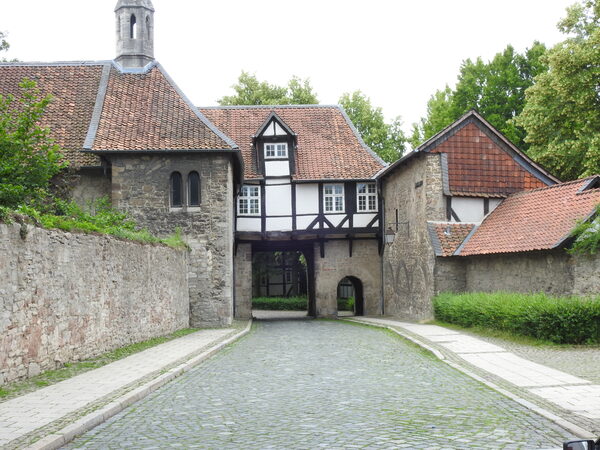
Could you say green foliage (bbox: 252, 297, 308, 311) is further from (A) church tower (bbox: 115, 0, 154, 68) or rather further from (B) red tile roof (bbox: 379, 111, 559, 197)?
(B) red tile roof (bbox: 379, 111, 559, 197)

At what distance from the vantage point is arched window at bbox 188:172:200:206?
83.1ft

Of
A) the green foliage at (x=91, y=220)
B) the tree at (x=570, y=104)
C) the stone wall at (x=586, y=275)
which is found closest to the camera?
the green foliage at (x=91, y=220)

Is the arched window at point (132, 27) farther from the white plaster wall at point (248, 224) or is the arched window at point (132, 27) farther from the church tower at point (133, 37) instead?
the white plaster wall at point (248, 224)

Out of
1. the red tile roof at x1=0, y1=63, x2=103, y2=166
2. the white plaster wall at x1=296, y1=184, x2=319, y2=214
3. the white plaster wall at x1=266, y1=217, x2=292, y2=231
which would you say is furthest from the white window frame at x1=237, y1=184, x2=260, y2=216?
the red tile roof at x1=0, y1=63, x2=103, y2=166

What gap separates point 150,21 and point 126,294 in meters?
19.5

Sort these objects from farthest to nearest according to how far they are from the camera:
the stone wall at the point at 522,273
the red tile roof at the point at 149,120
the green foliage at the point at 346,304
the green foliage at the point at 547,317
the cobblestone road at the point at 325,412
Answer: the green foliage at the point at 346,304
the red tile roof at the point at 149,120
the stone wall at the point at 522,273
the green foliage at the point at 547,317
the cobblestone road at the point at 325,412

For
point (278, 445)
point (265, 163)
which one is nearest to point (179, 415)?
point (278, 445)

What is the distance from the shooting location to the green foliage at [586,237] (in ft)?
60.0

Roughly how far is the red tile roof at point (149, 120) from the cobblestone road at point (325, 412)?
12720 mm

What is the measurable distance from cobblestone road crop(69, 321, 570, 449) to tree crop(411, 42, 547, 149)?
29650mm

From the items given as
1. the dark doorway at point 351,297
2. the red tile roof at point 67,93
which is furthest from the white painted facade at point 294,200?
the red tile roof at point 67,93

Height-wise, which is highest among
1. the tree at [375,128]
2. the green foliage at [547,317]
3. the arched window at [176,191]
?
the tree at [375,128]

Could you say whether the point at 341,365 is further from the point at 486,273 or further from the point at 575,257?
the point at 486,273

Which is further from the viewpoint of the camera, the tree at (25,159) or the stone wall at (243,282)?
the stone wall at (243,282)
